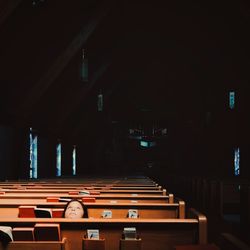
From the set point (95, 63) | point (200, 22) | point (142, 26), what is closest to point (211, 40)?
point (200, 22)

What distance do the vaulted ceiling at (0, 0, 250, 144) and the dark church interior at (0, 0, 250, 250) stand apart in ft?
0.11

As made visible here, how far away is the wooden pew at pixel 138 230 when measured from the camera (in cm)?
318

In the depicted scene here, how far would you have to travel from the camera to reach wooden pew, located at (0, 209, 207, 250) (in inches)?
125

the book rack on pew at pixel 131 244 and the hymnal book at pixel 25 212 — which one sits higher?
the hymnal book at pixel 25 212

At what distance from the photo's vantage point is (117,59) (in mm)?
17297

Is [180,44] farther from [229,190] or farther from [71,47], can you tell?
[229,190]

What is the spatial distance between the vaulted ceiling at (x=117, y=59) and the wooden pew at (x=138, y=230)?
210 inches

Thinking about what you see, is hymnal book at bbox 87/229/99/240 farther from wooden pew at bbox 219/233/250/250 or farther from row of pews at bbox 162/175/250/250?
row of pews at bbox 162/175/250/250

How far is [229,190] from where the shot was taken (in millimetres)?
8688

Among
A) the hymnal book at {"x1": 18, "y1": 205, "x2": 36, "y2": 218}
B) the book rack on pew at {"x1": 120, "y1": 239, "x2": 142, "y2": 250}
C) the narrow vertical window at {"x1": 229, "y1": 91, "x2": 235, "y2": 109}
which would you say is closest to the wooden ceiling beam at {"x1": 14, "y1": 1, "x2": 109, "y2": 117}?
the narrow vertical window at {"x1": 229, "y1": 91, "x2": 235, "y2": 109}

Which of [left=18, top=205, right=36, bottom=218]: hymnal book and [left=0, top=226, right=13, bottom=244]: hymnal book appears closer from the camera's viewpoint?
[left=0, top=226, right=13, bottom=244]: hymnal book

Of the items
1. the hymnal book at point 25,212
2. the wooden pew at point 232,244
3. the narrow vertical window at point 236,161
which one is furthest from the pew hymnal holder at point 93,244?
the narrow vertical window at point 236,161

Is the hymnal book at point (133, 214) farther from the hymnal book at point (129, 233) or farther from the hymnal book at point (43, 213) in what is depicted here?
the hymnal book at point (129, 233)

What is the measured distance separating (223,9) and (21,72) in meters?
5.11
